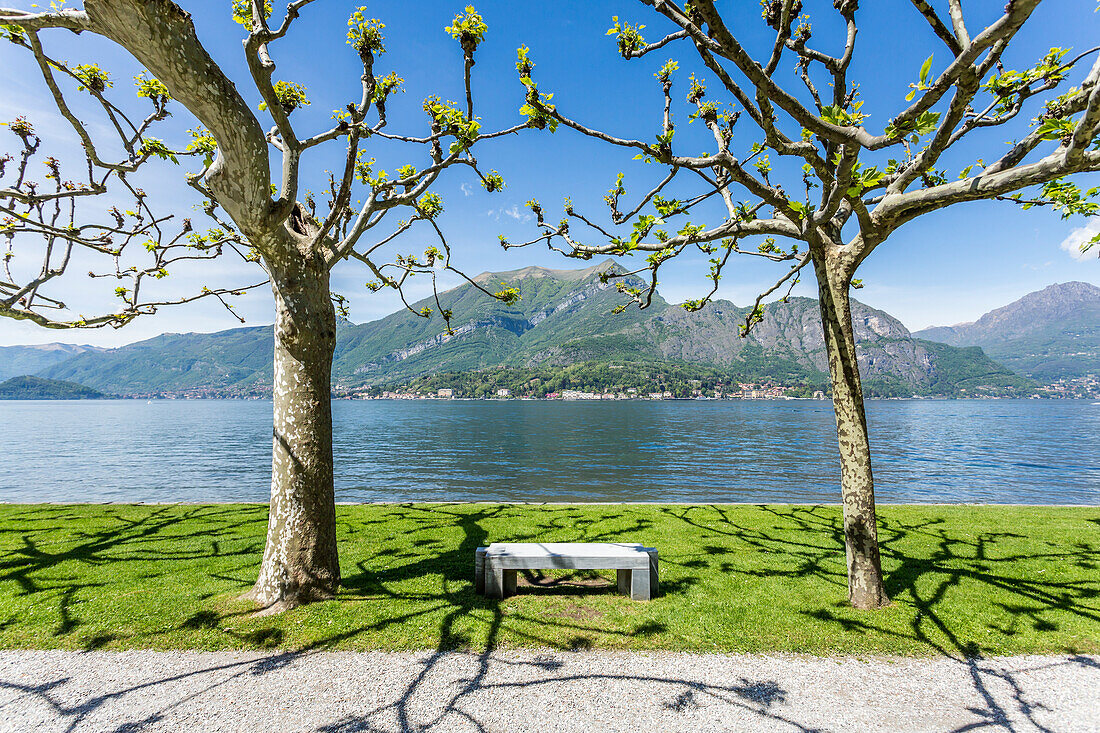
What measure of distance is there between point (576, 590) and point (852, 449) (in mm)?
4089


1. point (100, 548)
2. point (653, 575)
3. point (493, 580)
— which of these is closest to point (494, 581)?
point (493, 580)

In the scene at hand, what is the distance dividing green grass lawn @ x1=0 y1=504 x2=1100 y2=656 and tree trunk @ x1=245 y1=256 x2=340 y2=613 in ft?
1.27

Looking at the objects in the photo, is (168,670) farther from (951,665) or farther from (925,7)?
(925,7)

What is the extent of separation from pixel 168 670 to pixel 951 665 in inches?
314

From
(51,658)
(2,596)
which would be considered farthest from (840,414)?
(2,596)

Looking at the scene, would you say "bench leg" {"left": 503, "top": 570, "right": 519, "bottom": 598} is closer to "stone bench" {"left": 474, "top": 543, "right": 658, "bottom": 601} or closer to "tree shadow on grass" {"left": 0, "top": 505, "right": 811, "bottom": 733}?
"stone bench" {"left": 474, "top": 543, "right": 658, "bottom": 601}

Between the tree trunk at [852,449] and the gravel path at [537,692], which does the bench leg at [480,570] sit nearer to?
the gravel path at [537,692]

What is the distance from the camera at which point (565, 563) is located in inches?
231

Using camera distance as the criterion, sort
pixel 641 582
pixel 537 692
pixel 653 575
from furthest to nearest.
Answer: pixel 653 575
pixel 641 582
pixel 537 692

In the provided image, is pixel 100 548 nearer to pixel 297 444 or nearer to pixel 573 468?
pixel 297 444

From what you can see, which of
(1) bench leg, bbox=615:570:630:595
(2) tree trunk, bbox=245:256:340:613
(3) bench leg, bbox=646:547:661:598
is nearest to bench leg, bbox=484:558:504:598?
(1) bench leg, bbox=615:570:630:595

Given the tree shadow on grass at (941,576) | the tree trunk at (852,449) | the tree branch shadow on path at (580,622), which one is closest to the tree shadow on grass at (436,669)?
the tree branch shadow on path at (580,622)

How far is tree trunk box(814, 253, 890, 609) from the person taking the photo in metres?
5.68

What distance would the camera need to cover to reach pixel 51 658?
15.9 ft
